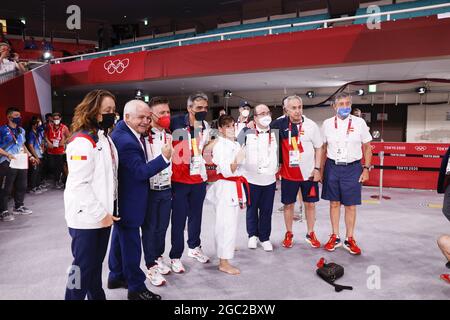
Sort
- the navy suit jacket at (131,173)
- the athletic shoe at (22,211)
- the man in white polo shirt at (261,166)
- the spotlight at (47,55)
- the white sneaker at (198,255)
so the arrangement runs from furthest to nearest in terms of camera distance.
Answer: the spotlight at (47,55) < the athletic shoe at (22,211) < the man in white polo shirt at (261,166) < the white sneaker at (198,255) < the navy suit jacket at (131,173)

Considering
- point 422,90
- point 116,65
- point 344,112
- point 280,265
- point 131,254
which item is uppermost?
point 116,65

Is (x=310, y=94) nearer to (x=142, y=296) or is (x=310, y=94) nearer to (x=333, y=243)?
(x=333, y=243)

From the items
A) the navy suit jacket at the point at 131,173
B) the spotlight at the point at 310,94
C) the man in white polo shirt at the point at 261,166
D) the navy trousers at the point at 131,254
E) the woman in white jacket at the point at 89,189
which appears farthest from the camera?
the spotlight at the point at 310,94

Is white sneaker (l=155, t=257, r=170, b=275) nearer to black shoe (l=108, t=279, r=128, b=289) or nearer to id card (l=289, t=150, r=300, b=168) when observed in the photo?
black shoe (l=108, t=279, r=128, b=289)

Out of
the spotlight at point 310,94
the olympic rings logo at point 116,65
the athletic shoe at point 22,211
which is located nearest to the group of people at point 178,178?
the athletic shoe at point 22,211

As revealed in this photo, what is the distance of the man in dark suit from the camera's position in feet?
6.50

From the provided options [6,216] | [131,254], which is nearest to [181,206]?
[131,254]

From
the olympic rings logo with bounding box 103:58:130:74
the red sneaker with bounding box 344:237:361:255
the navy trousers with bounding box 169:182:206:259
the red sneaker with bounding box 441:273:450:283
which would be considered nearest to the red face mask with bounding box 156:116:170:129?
the navy trousers with bounding box 169:182:206:259

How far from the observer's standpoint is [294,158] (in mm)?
3324

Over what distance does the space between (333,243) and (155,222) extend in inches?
73.5

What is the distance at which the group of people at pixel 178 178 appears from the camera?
1749 mm

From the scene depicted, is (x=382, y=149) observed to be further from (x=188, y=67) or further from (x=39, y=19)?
(x=39, y=19)

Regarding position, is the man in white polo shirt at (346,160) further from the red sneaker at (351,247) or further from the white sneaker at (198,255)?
the white sneaker at (198,255)

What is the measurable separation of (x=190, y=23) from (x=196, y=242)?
1350 cm
